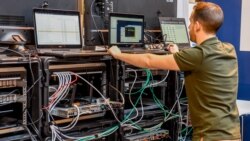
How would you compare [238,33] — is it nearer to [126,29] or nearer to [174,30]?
[174,30]

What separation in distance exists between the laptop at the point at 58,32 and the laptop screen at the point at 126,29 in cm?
29

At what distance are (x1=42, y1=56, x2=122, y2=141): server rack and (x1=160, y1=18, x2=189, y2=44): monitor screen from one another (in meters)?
0.93

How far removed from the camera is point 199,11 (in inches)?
86.6

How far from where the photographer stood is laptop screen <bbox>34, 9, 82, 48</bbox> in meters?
2.38

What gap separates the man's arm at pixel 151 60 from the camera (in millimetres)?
2174

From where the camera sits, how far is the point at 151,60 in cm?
224

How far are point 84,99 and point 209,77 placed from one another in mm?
815

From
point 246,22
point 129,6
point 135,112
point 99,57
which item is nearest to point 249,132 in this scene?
point 246,22

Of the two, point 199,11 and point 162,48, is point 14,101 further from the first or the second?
point 162,48

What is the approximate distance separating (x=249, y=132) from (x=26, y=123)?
2.22 m

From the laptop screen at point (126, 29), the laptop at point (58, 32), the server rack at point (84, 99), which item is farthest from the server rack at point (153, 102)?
the laptop at point (58, 32)

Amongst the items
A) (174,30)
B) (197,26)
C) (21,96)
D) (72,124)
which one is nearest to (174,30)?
(174,30)

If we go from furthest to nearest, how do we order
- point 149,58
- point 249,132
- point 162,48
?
1. point 249,132
2. point 162,48
3. point 149,58

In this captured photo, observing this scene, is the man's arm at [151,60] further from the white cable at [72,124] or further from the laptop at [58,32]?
the white cable at [72,124]
